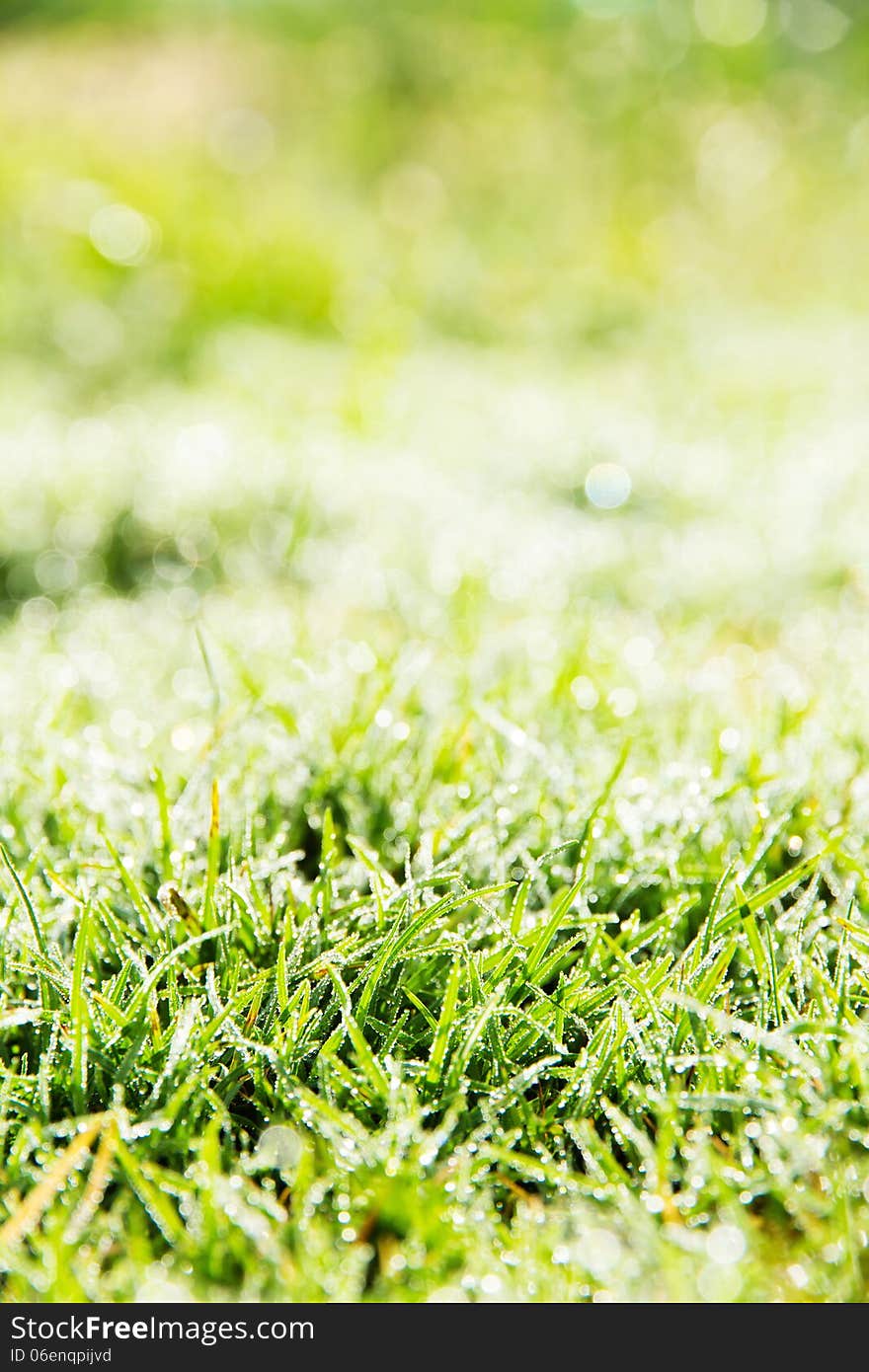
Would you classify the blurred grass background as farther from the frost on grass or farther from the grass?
the frost on grass

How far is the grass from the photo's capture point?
108 centimetres

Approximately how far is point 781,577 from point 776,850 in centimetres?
135

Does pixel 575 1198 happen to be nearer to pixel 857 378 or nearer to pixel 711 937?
pixel 711 937

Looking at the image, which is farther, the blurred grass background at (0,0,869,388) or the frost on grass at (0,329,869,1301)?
the blurred grass background at (0,0,869,388)

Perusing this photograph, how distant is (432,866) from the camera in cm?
148

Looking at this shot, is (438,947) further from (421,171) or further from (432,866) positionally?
(421,171)

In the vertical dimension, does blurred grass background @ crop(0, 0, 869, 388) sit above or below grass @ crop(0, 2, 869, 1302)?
above

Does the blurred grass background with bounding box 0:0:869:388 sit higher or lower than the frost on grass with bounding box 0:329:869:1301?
higher

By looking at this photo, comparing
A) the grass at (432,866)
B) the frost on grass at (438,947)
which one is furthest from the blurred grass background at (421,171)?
the frost on grass at (438,947)

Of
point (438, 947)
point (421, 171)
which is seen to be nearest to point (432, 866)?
point (438, 947)

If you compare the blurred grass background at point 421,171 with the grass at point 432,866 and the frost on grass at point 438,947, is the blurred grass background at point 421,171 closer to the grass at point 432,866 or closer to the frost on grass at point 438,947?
the grass at point 432,866

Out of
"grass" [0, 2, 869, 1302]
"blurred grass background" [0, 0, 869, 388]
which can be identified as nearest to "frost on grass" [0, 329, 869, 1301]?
"grass" [0, 2, 869, 1302]

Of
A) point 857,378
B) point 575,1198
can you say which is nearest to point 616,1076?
point 575,1198
